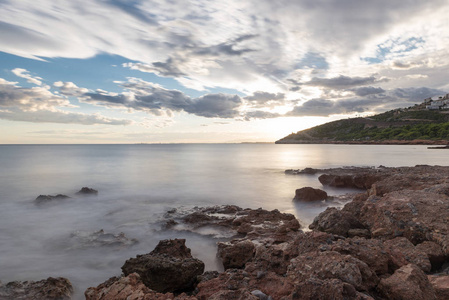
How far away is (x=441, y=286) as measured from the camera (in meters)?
4.02

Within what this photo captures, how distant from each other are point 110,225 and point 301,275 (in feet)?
34.1

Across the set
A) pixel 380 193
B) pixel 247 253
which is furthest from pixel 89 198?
pixel 380 193

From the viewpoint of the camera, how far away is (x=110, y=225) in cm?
1223

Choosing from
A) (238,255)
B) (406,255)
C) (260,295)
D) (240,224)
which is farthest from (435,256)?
(240,224)

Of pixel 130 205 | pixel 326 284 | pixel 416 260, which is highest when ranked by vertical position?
pixel 326 284

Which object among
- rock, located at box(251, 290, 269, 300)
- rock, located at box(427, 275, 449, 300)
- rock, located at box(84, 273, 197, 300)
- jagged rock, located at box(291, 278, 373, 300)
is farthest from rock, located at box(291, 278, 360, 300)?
rock, located at box(84, 273, 197, 300)

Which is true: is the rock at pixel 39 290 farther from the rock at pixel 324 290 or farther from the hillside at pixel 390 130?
the hillside at pixel 390 130

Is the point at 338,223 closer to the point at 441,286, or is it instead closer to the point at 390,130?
the point at 441,286

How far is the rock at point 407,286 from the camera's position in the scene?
3.70 m

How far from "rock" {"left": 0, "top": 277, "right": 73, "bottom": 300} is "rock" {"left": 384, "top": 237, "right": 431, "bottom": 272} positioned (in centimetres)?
677

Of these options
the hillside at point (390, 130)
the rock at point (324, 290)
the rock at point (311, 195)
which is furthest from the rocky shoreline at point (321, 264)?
the hillside at point (390, 130)

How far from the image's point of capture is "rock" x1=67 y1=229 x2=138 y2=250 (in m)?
9.65

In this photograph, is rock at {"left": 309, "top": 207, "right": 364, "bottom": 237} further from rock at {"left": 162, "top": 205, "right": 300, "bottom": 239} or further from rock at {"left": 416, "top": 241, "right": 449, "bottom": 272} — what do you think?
rock at {"left": 416, "top": 241, "right": 449, "bottom": 272}

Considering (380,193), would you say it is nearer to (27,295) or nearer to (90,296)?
(90,296)
